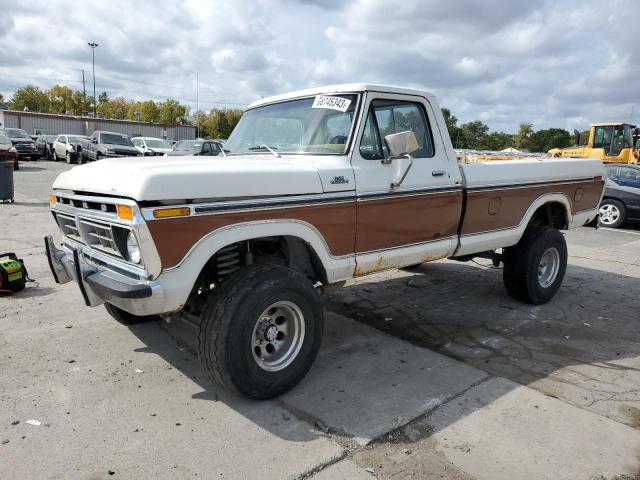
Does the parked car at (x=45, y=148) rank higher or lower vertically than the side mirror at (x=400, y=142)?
higher

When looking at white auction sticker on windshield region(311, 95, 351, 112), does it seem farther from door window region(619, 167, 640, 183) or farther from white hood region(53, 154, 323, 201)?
door window region(619, 167, 640, 183)

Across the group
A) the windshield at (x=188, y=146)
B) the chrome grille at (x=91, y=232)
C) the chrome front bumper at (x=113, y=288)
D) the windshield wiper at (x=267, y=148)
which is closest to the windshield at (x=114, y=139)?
the windshield at (x=188, y=146)

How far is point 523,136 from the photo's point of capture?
64.2m

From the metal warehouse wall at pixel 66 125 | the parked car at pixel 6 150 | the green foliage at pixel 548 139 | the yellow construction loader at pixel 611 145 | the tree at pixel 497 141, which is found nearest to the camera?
the parked car at pixel 6 150

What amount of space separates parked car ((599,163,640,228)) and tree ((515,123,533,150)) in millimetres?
48907

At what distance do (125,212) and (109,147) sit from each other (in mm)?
20718

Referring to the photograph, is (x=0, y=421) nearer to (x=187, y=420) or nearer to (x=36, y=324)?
(x=187, y=420)

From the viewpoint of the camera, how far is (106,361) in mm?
3938

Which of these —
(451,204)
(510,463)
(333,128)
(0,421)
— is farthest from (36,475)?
(451,204)

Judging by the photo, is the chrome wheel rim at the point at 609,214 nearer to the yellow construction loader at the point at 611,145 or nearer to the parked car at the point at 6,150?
the yellow construction loader at the point at 611,145

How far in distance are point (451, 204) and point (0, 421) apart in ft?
12.3

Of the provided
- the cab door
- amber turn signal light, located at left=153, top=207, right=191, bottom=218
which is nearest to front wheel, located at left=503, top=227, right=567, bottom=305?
the cab door

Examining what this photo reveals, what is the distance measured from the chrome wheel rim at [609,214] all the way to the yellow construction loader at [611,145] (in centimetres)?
627

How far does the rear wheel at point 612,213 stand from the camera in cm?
1229
